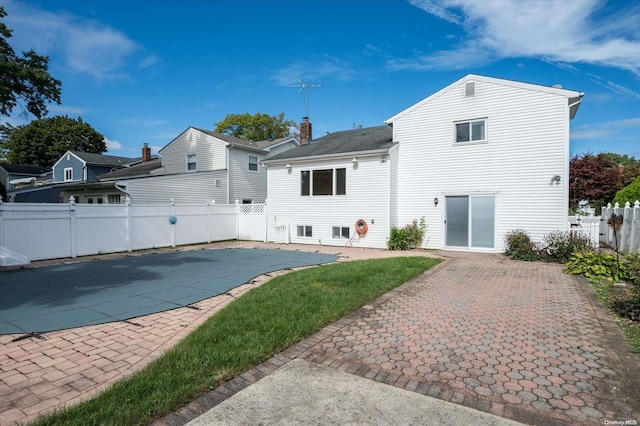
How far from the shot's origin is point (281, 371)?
10.5ft

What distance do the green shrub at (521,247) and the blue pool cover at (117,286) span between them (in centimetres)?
601

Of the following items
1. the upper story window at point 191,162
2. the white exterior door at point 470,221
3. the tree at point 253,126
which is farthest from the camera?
the tree at point 253,126

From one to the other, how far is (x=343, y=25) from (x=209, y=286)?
1139 centimetres

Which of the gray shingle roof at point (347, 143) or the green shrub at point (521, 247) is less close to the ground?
the gray shingle roof at point (347, 143)

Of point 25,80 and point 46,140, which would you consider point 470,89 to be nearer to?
point 25,80

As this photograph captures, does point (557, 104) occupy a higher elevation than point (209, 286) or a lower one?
higher

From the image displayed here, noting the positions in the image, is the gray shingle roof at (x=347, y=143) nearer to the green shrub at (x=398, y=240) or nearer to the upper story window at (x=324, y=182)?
the upper story window at (x=324, y=182)

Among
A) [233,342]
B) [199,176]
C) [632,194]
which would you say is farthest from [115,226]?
[632,194]

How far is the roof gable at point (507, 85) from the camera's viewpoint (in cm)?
1073

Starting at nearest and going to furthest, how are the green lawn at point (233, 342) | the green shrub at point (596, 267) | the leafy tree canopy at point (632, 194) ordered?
1. the green lawn at point (233, 342)
2. the green shrub at point (596, 267)
3. the leafy tree canopy at point (632, 194)

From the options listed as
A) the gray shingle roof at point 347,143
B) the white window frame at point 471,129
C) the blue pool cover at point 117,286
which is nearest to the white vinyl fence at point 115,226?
the blue pool cover at point 117,286

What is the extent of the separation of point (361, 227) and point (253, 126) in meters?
31.3

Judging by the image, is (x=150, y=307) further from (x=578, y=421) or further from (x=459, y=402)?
(x=578, y=421)

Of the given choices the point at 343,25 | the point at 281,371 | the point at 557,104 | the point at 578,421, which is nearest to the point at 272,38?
the point at 343,25
